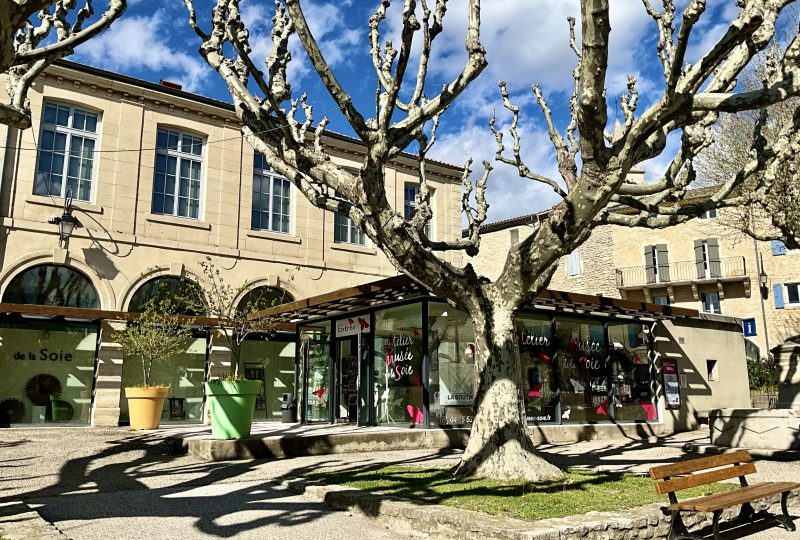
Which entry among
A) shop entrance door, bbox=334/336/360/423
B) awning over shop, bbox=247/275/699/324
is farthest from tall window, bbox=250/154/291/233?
shop entrance door, bbox=334/336/360/423

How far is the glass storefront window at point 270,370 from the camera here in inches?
746

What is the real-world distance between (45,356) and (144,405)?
3.56 metres

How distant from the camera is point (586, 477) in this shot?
788 cm

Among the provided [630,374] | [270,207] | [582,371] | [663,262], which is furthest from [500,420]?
[663,262]

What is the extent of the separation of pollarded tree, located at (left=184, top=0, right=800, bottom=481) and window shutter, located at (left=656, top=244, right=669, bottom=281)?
28883 millimetres

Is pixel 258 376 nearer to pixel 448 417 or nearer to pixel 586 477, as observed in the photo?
pixel 448 417

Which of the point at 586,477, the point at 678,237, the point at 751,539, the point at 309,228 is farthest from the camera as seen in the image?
the point at 678,237

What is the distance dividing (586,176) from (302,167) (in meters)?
3.66

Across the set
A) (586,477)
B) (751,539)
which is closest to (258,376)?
(586,477)

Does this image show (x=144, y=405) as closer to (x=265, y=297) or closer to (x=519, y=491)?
(x=265, y=297)

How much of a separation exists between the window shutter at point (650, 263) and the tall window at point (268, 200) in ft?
79.7

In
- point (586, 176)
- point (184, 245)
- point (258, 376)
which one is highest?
point (184, 245)

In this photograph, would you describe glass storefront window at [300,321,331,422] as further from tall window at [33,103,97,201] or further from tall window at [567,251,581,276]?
tall window at [567,251,581,276]

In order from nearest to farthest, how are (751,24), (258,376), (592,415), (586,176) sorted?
(751,24) → (586,176) → (592,415) → (258,376)
